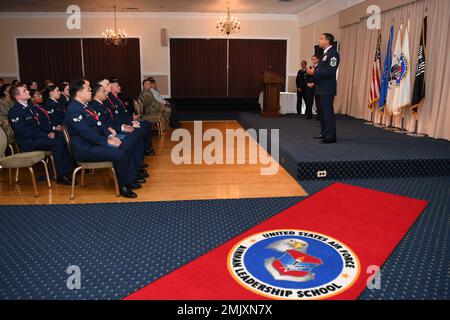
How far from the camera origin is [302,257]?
265cm

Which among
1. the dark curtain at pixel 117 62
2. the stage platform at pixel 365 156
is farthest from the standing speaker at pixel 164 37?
the stage platform at pixel 365 156

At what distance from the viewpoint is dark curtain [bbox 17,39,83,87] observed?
12.9 m

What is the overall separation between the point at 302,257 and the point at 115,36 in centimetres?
1067

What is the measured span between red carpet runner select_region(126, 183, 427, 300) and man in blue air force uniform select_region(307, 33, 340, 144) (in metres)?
2.21

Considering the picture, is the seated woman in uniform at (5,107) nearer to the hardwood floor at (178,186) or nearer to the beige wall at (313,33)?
the hardwood floor at (178,186)

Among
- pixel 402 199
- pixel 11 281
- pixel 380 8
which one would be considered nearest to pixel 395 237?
pixel 402 199

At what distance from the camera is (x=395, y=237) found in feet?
9.76

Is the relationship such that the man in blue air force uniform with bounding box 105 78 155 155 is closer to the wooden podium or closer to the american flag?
the wooden podium

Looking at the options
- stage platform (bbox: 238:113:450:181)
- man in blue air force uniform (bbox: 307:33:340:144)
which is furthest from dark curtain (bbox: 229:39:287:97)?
man in blue air force uniform (bbox: 307:33:340:144)

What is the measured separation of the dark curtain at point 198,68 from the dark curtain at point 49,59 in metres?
3.27

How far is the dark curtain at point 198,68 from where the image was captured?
43.3 feet

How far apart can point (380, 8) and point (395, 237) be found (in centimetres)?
635

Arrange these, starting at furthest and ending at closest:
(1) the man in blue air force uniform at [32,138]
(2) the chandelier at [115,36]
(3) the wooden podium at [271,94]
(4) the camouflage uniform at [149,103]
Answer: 1. (2) the chandelier at [115,36]
2. (3) the wooden podium at [271,94]
3. (4) the camouflage uniform at [149,103]
4. (1) the man in blue air force uniform at [32,138]
